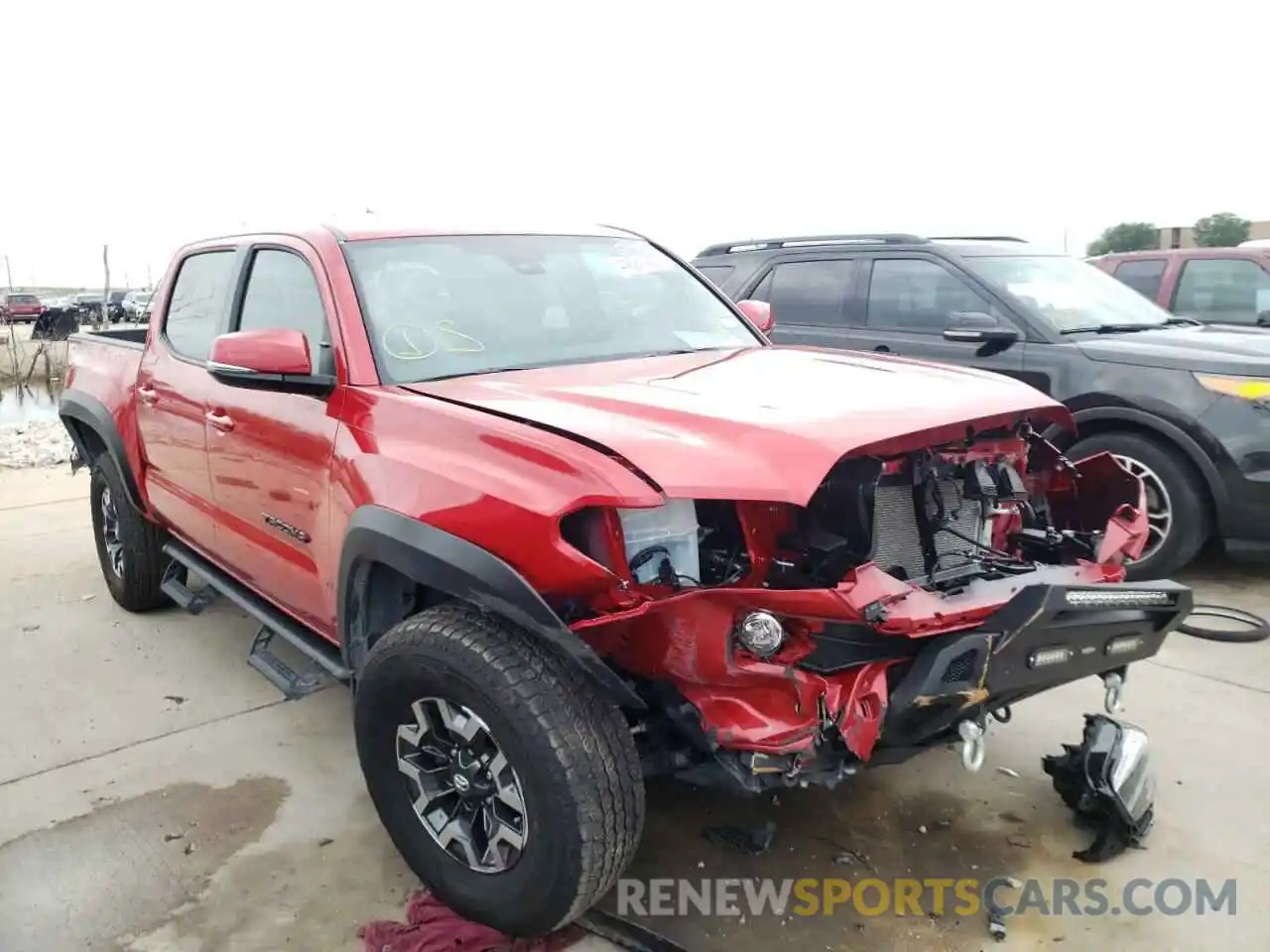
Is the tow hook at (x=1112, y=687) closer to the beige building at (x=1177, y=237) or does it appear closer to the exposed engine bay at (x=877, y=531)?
the exposed engine bay at (x=877, y=531)

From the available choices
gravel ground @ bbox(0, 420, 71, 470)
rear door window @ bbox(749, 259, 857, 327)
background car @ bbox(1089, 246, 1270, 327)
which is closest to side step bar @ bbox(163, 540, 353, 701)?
rear door window @ bbox(749, 259, 857, 327)

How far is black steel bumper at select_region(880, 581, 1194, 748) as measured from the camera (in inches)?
90.6

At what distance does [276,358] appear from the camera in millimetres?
2982

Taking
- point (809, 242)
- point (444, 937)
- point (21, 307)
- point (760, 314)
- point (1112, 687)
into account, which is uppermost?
point (809, 242)

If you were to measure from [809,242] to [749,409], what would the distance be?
188 inches

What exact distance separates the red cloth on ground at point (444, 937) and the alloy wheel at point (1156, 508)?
12.7 feet

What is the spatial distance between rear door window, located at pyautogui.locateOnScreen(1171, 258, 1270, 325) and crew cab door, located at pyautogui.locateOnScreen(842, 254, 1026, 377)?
10.5 feet

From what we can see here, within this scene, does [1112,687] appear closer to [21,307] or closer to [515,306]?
[515,306]

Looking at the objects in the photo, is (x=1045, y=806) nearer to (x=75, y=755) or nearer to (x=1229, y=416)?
(x=1229, y=416)

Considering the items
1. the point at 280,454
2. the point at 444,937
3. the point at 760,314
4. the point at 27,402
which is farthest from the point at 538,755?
the point at 27,402

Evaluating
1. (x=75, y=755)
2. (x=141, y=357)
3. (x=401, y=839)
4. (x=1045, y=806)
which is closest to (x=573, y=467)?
(x=401, y=839)

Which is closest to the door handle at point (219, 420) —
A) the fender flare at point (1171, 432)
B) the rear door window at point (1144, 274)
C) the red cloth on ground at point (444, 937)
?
the red cloth on ground at point (444, 937)

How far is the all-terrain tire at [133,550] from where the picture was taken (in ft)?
16.4

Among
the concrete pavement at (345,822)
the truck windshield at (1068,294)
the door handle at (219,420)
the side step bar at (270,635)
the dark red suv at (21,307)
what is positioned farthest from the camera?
the dark red suv at (21,307)
